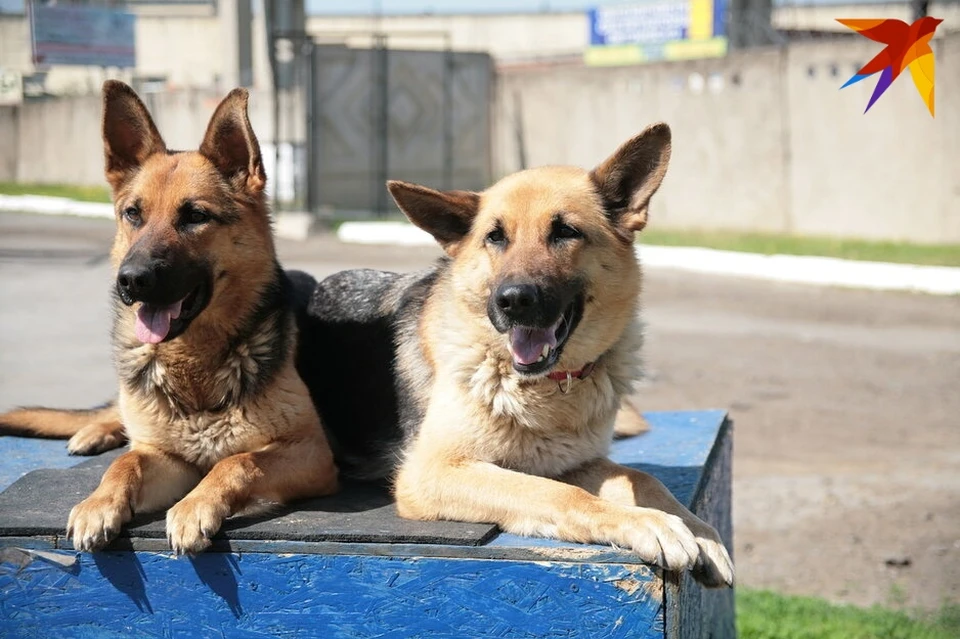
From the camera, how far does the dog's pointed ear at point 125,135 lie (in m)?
3.58

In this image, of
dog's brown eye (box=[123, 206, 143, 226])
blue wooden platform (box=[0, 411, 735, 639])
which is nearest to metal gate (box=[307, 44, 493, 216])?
dog's brown eye (box=[123, 206, 143, 226])

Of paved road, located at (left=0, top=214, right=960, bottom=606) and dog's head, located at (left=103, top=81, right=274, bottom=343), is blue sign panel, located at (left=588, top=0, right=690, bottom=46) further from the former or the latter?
dog's head, located at (left=103, top=81, right=274, bottom=343)

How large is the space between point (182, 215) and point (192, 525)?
3.41 ft

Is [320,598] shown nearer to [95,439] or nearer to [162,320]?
[162,320]

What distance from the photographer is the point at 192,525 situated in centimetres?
293

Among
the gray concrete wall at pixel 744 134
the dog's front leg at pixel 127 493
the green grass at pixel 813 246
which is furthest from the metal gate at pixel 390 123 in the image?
the dog's front leg at pixel 127 493

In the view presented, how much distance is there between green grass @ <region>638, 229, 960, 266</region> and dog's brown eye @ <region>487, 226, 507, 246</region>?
38.8 feet

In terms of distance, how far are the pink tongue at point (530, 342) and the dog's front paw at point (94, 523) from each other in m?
1.23

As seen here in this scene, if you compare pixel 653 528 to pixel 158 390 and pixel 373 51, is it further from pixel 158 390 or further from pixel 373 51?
pixel 373 51

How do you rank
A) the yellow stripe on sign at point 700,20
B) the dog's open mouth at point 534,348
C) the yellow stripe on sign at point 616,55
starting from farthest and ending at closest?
1. the yellow stripe on sign at point 700,20
2. the yellow stripe on sign at point 616,55
3. the dog's open mouth at point 534,348

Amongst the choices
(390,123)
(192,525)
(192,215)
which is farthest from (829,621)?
(390,123)

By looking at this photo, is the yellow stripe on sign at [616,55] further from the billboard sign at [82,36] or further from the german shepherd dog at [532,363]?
the german shepherd dog at [532,363]

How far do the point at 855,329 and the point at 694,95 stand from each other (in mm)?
8411

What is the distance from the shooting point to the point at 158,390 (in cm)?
351
